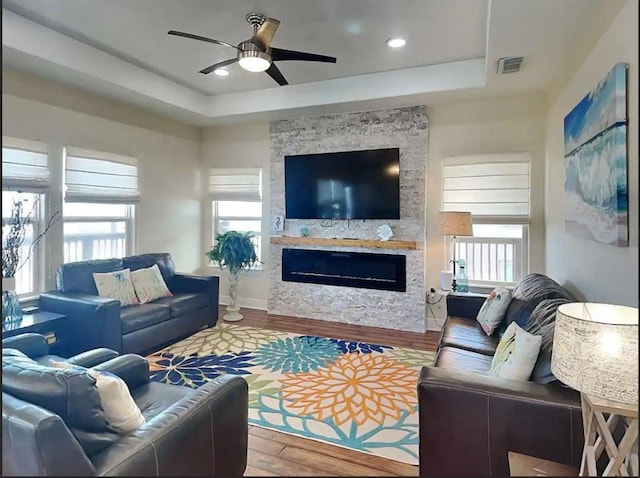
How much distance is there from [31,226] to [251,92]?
9.44 feet

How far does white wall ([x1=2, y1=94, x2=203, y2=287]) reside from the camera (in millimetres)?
3820

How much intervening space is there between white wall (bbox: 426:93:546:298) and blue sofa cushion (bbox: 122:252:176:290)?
3169 millimetres

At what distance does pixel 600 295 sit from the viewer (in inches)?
91.2

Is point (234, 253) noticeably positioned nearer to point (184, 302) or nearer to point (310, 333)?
point (184, 302)

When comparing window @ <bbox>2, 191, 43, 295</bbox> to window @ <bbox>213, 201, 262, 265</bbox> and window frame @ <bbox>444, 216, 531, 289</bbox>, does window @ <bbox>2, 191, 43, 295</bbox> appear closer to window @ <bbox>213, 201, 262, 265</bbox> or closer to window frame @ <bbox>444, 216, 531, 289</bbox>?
window @ <bbox>213, 201, 262, 265</bbox>

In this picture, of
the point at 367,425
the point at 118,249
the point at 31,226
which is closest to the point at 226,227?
the point at 118,249

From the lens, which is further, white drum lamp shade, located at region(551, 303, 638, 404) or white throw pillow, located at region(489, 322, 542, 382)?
white throw pillow, located at region(489, 322, 542, 382)

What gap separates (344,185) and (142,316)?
9.17 ft

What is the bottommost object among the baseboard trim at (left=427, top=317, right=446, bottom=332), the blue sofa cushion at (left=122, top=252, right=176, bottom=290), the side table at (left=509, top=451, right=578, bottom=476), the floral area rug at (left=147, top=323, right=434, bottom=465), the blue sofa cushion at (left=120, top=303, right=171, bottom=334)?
the floral area rug at (left=147, top=323, right=434, bottom=465)

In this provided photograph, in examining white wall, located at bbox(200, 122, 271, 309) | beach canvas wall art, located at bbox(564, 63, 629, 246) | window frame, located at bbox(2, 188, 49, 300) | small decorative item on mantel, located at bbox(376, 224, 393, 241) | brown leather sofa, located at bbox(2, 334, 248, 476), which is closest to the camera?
brown leather sofa, located at bbox(2, 334, 248, 476)

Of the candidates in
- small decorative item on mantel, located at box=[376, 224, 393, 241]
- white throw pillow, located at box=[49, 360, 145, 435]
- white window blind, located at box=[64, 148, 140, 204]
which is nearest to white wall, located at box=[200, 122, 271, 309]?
white window blind, located at box=[64, 148, 140, 204]

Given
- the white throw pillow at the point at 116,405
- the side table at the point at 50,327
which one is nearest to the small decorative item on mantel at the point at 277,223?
the side table at the point at 50,327

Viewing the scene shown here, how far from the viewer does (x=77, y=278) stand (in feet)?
12.5

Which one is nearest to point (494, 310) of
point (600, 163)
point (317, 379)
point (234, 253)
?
point (600, 163)
